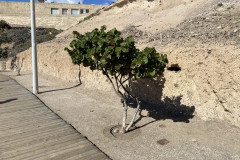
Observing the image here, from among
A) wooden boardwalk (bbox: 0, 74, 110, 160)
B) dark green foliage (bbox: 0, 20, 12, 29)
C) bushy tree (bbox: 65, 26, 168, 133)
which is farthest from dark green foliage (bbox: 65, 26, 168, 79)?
dark green foliage (bbox: 0, 20, 12, 29)

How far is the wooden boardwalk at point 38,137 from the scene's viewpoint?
5.20 m

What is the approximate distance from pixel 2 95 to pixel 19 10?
45204 mm

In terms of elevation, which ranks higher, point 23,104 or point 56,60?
point 56,60

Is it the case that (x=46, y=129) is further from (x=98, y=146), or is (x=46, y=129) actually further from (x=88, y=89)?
(x=88, y=89)

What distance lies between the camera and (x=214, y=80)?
7.27m

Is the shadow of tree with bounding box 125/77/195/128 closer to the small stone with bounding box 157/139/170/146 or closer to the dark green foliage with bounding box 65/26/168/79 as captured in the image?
the small stone with bounding box 157/139/170/146

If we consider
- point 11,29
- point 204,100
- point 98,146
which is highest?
point 11,29

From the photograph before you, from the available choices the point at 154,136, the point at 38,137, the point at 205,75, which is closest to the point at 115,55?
the point at 154,136

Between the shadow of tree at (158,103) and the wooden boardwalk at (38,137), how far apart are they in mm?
2695

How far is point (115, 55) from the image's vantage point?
5594mm

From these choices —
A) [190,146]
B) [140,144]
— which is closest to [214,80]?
[190,146]

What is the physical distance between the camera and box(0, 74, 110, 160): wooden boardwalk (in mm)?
5199

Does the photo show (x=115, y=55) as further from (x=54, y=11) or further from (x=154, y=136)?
(x=54, y=11)

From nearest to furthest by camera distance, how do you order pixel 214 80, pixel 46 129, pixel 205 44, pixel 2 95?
1. pixel 46 129
2. pixel 214 80
3. pixel 205 44
4. pixel 2 95
